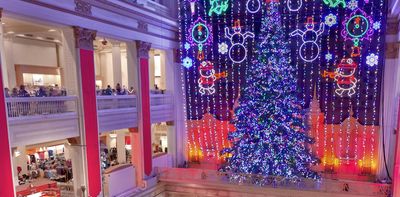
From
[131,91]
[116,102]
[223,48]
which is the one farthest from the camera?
[223,48]

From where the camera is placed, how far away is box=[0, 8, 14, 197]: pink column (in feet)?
22.9

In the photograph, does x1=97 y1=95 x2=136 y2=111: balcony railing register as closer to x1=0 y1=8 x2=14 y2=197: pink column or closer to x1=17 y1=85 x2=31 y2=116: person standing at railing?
x1=17 y1=85 x2=31 y2=116: person standing at railing

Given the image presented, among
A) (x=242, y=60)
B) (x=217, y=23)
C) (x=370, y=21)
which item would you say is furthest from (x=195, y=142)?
(x=370, y=21)

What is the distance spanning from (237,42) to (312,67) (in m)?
3.30

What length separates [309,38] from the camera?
1219 centimetres

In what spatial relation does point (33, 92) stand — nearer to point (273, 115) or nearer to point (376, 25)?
point (273, 115)

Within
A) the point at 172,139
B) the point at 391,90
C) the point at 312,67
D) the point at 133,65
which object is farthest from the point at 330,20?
the point at 172,139

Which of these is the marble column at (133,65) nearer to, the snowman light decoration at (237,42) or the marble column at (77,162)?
the marble column at (77,162)

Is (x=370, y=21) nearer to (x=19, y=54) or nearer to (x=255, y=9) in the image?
(x=255, y=9)

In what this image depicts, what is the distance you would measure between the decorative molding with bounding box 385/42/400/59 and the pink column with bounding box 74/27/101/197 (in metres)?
10.3

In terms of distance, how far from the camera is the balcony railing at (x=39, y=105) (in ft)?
24.6

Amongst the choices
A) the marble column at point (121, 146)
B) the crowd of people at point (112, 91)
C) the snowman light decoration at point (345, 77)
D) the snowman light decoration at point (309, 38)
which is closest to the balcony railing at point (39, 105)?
the crowd of people at point (112, 91)

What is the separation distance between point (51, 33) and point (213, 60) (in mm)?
6757

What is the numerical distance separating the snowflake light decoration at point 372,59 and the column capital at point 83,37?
385 inches
